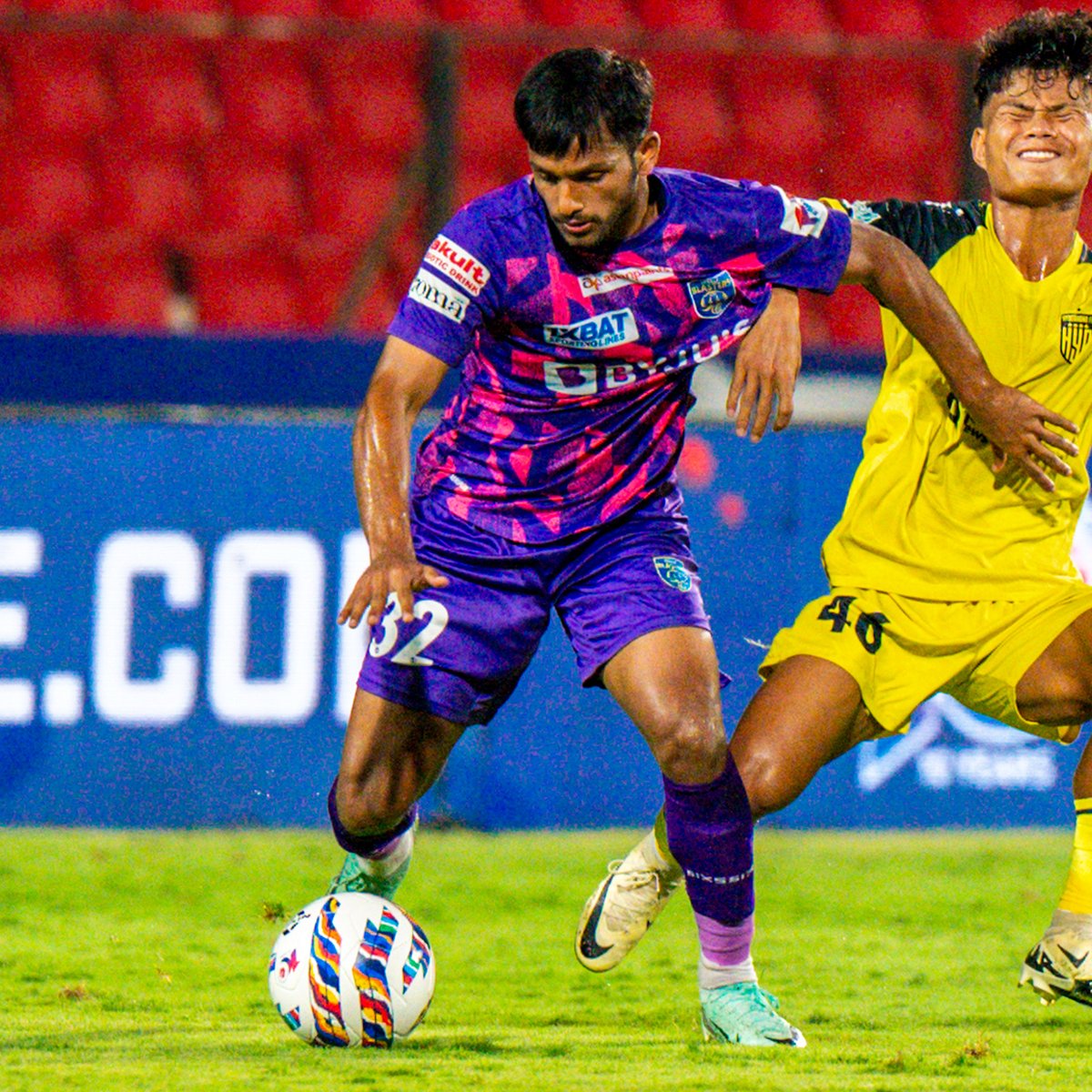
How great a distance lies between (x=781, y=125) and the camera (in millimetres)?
8656

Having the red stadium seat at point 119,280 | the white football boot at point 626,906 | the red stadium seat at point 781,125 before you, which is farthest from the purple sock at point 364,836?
the red stadium seat at point 781,125

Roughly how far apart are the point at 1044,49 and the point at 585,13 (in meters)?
5.62

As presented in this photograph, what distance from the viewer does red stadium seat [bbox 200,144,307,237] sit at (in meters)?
8.66

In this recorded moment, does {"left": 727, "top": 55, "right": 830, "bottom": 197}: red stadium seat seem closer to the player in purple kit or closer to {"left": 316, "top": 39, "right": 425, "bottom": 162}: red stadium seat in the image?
{"left": 316, "top": 39, "right": 425, "bottom": 162}: red stadium seat

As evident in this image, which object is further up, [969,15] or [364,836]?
[969,15]

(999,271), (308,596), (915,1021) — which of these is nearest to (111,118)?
(308,596)

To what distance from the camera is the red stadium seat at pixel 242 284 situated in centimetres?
841

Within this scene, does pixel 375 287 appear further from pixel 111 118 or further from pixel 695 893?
pixel 695 893

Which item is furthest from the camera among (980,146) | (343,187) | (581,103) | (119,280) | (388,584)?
(343,187)

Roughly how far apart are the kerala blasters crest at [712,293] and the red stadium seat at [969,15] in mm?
6149

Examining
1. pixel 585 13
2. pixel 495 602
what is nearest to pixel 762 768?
pixel 495 602

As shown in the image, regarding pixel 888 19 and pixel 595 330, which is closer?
pixel 595 330

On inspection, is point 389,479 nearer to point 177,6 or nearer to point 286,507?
point 286,507

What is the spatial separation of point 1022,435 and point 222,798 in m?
3.73
